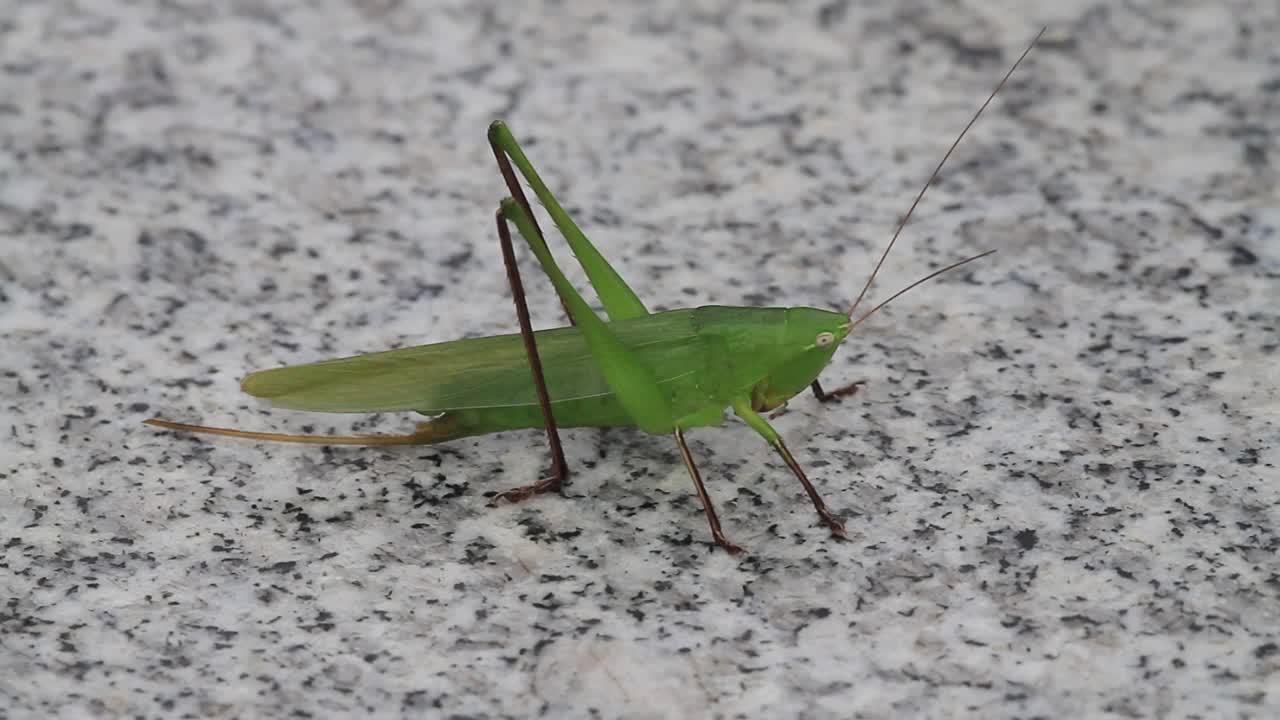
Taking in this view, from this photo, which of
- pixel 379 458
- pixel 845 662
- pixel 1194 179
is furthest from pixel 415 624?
pixel 1194 179

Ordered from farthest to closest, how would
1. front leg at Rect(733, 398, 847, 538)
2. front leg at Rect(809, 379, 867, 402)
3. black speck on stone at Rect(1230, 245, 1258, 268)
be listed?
black speck on stone at Rect(1230, 245, 1258, 268) → front leg at Rect(809, 379, 867, 402) → front leg at Rect(733, 398, 847, 538)

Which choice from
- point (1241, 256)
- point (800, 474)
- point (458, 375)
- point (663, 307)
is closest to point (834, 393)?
point (800, 474)

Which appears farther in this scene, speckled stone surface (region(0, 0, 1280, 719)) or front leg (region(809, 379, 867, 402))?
front leg (region(809, 379, 867, 402))

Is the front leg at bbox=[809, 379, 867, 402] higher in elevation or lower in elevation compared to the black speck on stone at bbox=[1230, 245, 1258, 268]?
lower

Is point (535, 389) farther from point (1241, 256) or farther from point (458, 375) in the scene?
point (1241, 256)

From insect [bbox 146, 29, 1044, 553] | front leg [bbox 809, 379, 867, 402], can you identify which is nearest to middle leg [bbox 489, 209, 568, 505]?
insect [bbox 146, 29, 1044, 553]

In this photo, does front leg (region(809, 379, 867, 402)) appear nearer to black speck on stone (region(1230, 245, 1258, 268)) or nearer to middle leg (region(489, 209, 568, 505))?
middle leg (region(489, 209, 568, 505))

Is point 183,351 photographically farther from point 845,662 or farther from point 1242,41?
point 1242,41
